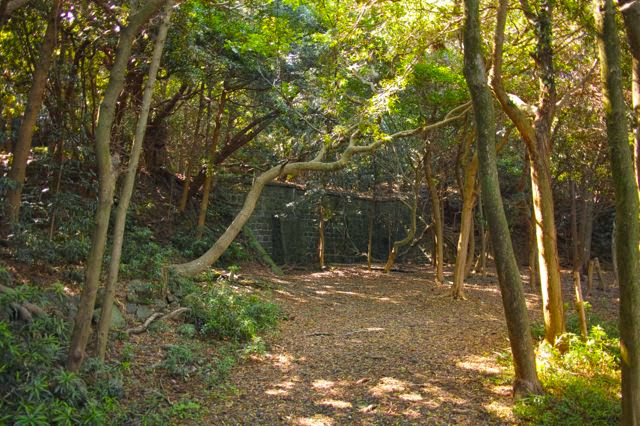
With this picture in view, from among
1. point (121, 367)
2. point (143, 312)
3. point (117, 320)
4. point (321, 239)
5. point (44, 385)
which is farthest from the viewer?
point (321, 239)

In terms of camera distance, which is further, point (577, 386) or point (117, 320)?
point (117, 320)

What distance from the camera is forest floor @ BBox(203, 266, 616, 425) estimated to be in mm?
4781

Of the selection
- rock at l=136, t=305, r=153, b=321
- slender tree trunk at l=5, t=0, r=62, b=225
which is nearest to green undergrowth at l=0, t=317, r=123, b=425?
rock at l=136, t=305, r=153, b=321

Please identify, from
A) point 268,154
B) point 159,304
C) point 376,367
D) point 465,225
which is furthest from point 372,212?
point 376,367

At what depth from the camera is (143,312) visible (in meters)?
6.62

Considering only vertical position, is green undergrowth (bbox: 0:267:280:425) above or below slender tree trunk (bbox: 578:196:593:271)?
below

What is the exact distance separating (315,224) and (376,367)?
10500mm

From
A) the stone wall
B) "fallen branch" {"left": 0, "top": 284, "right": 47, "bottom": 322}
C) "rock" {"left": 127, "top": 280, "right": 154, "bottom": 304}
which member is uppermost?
the stone wall

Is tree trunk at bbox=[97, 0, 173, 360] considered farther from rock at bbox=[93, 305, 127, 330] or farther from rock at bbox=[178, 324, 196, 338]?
rock at bbox=[178, 324, 196, 338]

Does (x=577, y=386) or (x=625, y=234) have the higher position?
(x=625, y=234)

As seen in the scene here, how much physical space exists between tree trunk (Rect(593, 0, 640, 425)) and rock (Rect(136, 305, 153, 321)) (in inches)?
203

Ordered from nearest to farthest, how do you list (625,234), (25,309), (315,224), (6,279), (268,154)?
(625,234) → (25,309) → (6,279) → (268,154) → (315,224)

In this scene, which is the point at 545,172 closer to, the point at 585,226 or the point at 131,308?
the point at 131,308

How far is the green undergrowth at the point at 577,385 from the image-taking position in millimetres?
4602
